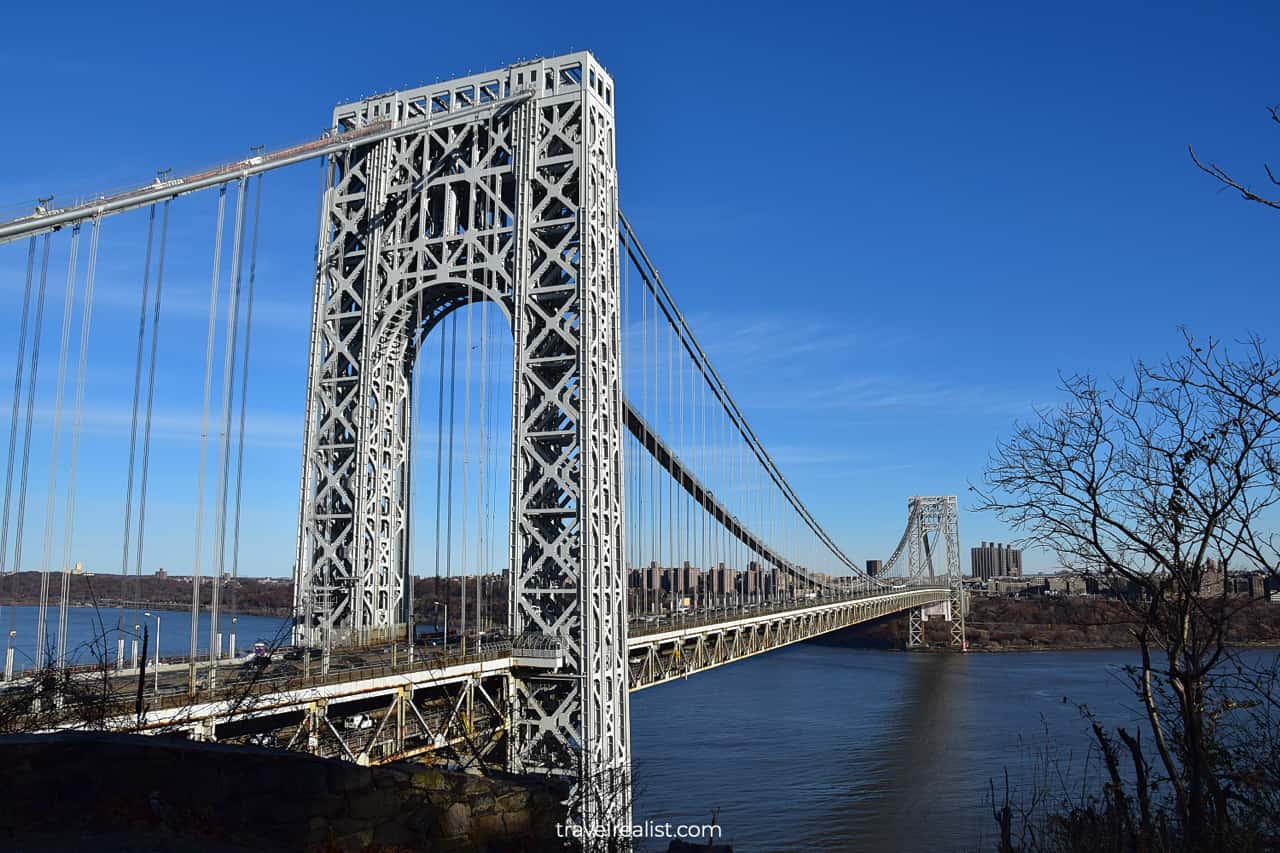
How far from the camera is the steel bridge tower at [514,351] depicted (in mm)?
17250

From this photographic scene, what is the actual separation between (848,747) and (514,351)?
2376 cm

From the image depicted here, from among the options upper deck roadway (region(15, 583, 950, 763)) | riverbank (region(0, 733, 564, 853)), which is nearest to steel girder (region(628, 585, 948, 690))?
upper deck roadway (region(15, 583, 950, 763))

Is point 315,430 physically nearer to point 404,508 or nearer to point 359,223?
point 404,508

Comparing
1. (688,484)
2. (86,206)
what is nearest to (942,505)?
(688,484)

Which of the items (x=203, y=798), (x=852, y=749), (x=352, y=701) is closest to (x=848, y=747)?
(x=852, y=749)

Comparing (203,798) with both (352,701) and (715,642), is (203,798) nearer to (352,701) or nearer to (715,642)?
(352,701)

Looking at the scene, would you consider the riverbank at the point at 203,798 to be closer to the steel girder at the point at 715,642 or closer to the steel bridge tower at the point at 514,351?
the steel bridge tower at the point at 514,351

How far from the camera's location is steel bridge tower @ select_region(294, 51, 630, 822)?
17250 millimetres

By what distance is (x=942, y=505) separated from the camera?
108500 mm

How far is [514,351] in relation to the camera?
18.0 metres

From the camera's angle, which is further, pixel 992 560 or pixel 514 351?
pixel 992 560

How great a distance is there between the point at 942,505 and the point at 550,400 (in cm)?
9964

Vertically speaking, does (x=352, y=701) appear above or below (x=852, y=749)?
above

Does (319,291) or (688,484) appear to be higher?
(319,291)
